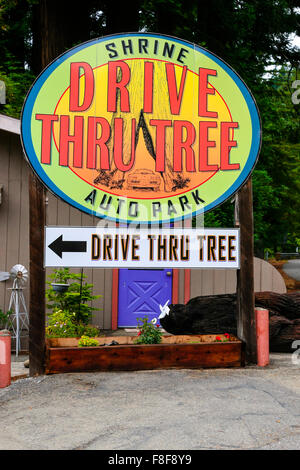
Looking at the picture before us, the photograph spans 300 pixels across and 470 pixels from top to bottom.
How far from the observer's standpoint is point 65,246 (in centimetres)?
618

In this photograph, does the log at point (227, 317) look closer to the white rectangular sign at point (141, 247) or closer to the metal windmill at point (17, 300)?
the white rectangular sign at point (141, 247)

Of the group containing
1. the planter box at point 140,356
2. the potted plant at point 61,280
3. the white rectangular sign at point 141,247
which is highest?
the white rectangular sign at point 141,247

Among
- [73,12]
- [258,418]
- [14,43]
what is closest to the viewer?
[258,418]

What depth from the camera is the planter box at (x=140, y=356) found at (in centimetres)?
609

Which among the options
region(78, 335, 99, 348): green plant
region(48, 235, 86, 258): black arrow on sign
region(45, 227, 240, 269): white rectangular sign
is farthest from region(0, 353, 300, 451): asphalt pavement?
region(48, 235, 86, 258): black arrow on sign

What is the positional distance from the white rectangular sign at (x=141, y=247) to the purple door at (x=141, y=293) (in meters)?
3.64

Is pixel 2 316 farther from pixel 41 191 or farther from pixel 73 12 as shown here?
pixel 73 12

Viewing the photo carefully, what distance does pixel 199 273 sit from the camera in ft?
33.2

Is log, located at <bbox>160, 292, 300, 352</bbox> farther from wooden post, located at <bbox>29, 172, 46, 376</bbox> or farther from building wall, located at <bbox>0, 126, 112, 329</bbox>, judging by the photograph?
wooden post, located at <bbox>29, 172, 46, 376</bbox>

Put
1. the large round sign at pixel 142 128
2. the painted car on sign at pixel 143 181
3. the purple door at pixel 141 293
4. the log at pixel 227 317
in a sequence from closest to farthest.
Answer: the large round sign at pixel 142 128
the painted car on sign at pixel 143 181
the log at pixel 227 317
the purple door at pixel 141 293

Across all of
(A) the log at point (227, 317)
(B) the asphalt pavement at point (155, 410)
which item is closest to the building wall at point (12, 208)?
(A) the log at point (227, 317)

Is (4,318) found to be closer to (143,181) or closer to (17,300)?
(17,300)
